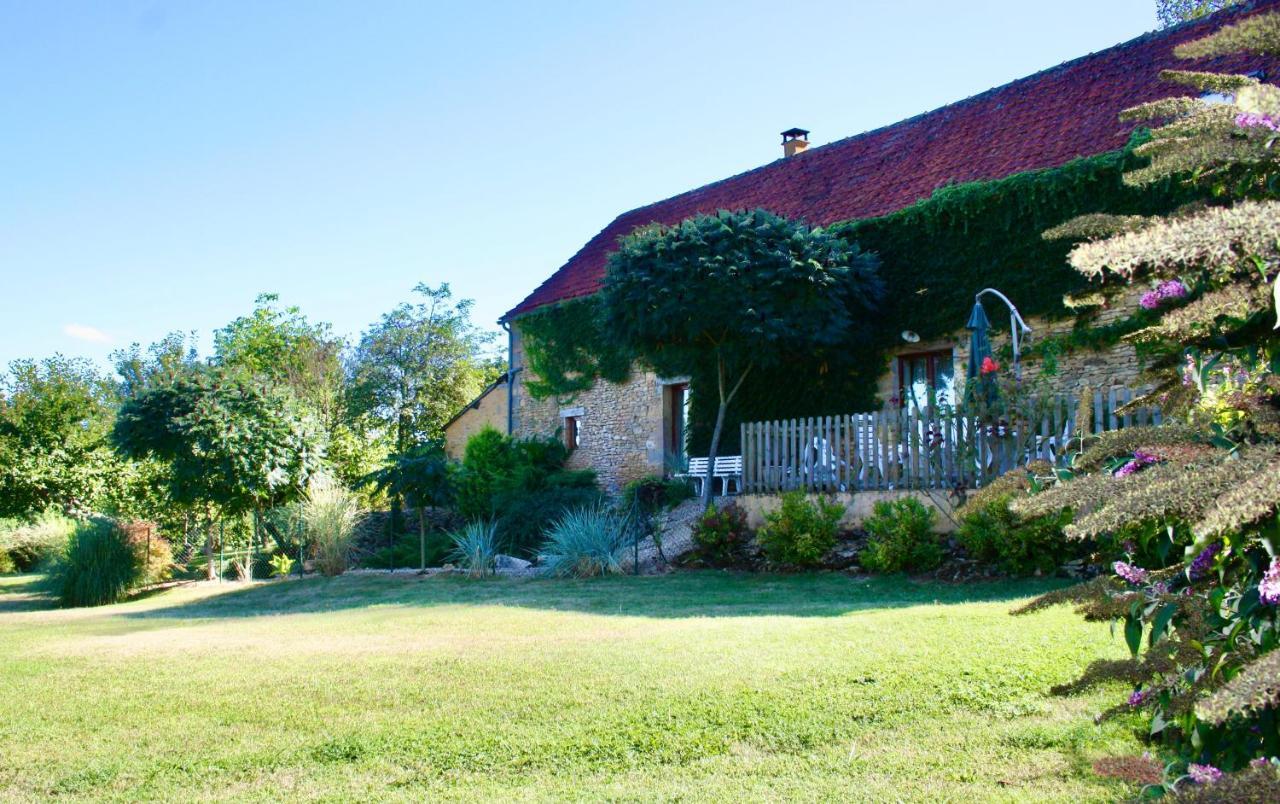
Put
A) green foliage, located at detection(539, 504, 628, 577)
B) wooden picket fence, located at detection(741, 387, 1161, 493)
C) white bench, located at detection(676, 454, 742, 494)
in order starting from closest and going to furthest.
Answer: wooden picket fence, located at detection(741, 387, 1161, 493), green foliage, located at detection(539, 504, 628, 577), white bench, located at detection(676, 454, 742, 494)

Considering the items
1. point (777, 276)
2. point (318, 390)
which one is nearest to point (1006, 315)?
point (777, 276)

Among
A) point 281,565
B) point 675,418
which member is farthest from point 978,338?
point 281,565

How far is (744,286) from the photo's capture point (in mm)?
14984

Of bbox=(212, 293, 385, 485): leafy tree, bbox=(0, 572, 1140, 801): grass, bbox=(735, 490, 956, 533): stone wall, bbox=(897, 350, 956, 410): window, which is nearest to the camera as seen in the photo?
bbox=(0, 572, 1140, 801): grass

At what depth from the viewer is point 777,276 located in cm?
1492

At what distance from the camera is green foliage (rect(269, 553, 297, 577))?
17328mm

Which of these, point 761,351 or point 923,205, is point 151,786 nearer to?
point 761,351

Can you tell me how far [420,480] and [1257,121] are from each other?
14.6m

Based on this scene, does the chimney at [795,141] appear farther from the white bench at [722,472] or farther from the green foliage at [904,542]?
the green foliage at [904,542]

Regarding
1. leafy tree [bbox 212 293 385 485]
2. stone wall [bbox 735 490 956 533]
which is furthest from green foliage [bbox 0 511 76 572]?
stone wall [bbox 735 490 956 533]

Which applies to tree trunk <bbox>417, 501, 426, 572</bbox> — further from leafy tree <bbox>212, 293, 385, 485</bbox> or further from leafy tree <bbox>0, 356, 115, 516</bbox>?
leafy tree <bbox>0, 356, 115, 516</bbox>

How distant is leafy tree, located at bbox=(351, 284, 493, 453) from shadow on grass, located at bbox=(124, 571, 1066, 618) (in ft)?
68.8

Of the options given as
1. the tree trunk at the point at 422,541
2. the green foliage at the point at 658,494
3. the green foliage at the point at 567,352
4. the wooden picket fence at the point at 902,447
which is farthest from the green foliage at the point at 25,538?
the wooden picket fence at the point at 902,447

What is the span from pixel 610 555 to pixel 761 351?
4222 mm
